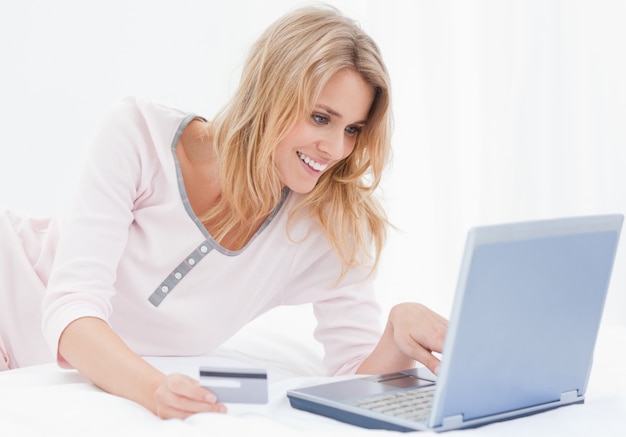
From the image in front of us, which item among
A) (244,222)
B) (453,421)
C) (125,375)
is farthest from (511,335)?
(244,222)

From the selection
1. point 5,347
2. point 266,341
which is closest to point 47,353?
point 5,347

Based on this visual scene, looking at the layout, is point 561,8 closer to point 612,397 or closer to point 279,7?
point 279,7

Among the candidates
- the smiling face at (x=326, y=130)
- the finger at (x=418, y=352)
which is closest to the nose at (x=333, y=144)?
the smiling face at (x=326, y=130)

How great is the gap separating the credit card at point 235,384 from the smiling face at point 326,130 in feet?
2.03

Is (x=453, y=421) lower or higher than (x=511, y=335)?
lower

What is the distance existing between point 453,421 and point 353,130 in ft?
2.49

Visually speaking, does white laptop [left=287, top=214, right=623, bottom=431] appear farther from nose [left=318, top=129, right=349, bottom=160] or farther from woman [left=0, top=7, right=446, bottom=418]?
nose [left=318, top=129, right=349, bottom=160]

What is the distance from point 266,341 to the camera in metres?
2.06

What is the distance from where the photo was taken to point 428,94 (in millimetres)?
3750

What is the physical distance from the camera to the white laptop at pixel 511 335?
1113 millimetres

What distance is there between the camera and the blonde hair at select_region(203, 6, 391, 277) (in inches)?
66.8

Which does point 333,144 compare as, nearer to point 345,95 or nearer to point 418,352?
point 345,95

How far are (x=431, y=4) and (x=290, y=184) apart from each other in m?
2.17

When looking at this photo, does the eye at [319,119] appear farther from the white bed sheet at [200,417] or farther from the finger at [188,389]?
the finger at [188,389]
